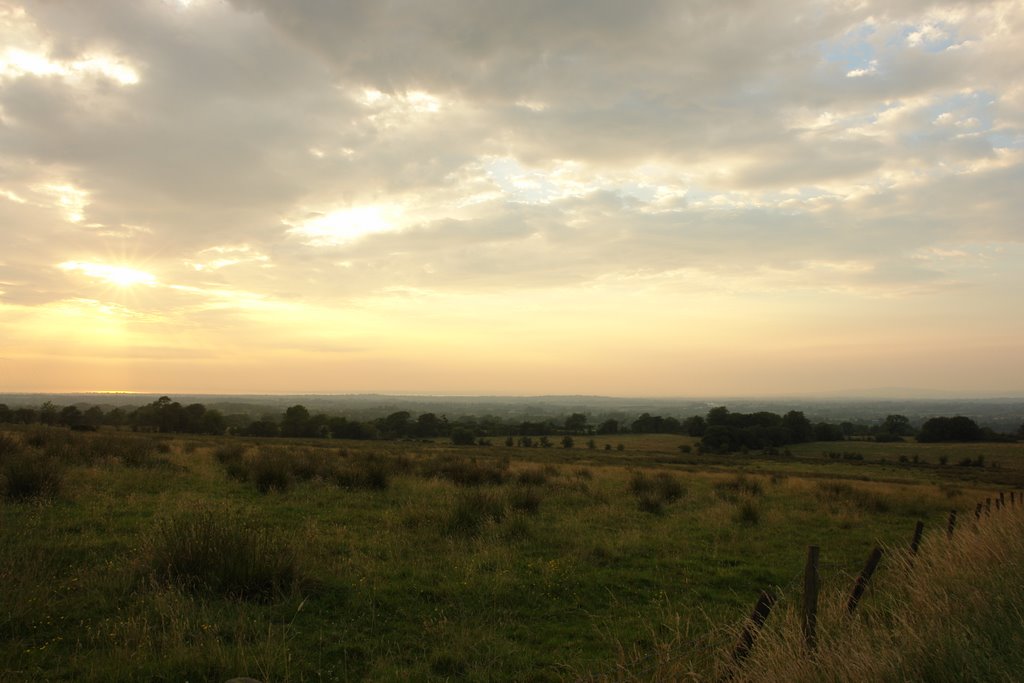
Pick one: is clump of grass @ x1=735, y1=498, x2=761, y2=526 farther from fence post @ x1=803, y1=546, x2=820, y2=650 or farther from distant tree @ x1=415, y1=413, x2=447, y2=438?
distant tree @ x1=415, y1=413, x2=447, y2=438

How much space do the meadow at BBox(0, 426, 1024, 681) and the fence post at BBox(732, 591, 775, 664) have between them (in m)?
0.18

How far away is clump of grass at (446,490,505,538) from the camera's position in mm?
12664

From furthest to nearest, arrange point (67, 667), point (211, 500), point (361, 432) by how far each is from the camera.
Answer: point (361, 432), point (211, 500), point (67, 667)

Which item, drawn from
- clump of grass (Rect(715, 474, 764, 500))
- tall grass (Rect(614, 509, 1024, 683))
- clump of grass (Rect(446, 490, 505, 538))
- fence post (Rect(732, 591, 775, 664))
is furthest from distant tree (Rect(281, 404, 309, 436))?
fence post (Rect(732, 591, 775, 664))

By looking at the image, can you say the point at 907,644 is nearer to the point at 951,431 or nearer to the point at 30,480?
the point at 30,480

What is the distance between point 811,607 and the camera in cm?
514

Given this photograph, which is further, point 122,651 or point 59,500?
point 59,500

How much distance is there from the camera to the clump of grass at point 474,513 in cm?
→ 1266

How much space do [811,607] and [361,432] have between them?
9464cm

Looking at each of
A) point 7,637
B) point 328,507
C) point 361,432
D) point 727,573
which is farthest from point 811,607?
point 361,432

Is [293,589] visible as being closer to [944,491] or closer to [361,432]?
[944,491]

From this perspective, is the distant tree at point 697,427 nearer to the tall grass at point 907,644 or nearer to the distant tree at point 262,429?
the distant tree at point 262,429

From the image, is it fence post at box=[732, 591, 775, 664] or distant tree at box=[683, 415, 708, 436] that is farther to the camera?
distant tree at box=[683, 415, 708, 436]

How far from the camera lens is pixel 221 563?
26.1ft
